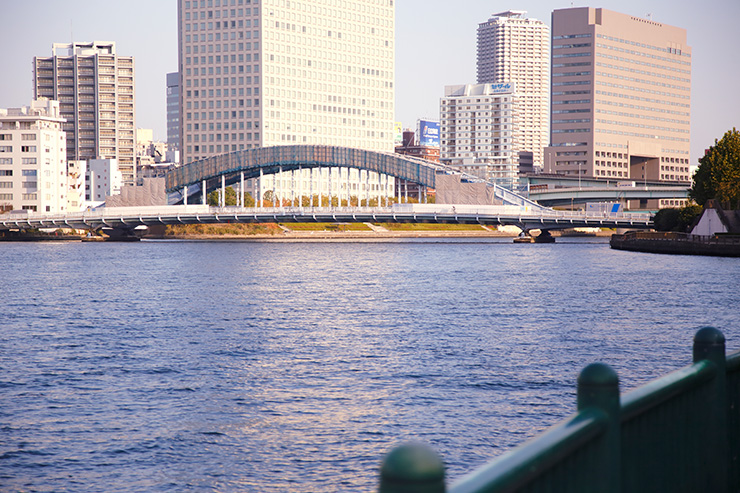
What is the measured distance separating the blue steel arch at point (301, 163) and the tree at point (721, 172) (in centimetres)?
5756

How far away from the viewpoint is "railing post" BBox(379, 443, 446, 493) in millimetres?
3254

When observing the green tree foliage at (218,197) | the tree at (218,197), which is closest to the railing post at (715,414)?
the green tree foliage at (218,197)

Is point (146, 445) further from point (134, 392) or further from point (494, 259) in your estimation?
point (494, 259)

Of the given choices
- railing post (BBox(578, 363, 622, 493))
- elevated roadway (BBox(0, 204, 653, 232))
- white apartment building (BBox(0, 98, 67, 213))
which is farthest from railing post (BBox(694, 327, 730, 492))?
white apartment building (BBox(0, 98, 67, 213))

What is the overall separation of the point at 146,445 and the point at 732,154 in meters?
95.8

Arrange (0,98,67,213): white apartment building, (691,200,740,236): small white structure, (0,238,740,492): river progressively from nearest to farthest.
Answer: (0,238,740,492): river → (691,200,740,236): small white structure → (0,98,67,213): white apartment building

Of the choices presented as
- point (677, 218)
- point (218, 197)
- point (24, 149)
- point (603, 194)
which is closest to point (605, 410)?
point (677, 218)

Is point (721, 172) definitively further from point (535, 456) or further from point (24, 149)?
point (24, 149)

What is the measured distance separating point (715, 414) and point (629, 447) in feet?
5.78

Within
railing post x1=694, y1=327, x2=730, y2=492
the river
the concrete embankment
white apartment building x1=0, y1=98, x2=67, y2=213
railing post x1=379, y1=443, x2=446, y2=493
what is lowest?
the river

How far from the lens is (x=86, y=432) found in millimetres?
17234

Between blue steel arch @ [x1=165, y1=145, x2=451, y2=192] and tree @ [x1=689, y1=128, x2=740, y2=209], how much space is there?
189ft

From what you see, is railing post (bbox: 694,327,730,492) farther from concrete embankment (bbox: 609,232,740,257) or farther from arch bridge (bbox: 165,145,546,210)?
arch bridge (bbox: 165,145,546,210)

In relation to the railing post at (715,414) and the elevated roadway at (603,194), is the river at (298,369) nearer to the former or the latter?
the railing post at (715,414)
